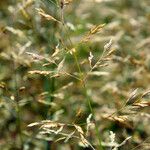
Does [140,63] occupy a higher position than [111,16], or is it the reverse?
[111,16]

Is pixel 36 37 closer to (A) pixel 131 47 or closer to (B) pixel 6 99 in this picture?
(A) pixel 131 47

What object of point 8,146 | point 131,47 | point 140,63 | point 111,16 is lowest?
point 8,146

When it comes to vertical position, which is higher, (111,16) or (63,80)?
(111,16)

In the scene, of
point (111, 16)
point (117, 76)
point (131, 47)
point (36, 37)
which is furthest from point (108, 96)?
point (111, 16)

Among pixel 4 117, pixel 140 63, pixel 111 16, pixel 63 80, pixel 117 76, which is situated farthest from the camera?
pixel 111 16

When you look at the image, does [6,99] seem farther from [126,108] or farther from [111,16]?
[111,16]

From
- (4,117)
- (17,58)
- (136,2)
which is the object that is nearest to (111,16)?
(136,2)

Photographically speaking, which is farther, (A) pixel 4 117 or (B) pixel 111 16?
(B) pixel 111 16

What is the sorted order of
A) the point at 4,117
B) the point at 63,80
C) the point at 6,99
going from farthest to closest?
the point at 63,80, the point at 4,117, the point at 6,99

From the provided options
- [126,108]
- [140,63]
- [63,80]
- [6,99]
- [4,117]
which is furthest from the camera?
[63,80]
